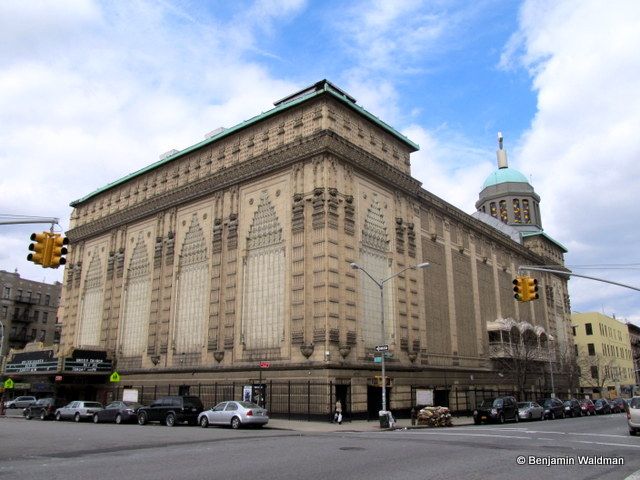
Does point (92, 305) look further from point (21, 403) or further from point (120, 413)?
point (120, 413)

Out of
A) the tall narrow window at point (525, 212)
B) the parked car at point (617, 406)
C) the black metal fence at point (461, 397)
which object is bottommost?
the parked car at point (617, 406)

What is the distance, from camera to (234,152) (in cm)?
4562

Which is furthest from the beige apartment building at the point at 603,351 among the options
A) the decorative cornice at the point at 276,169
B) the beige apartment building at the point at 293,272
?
the decorative cornice at the point at 276,169

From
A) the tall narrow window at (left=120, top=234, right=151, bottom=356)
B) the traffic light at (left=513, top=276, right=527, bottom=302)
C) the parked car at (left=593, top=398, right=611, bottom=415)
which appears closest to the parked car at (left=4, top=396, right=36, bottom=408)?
the tall narrow window at (left=120, top=234, right=151, bottom=356)

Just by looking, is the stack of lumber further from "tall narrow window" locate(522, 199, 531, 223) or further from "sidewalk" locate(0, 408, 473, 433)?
"tall narrow window" locate(522, 199, 531, 223)

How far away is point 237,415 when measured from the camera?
28.5 m

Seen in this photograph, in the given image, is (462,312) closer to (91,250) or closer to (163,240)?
(163,240)

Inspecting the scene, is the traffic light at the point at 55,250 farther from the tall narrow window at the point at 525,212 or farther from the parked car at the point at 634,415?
the tall narrow window at the point at 525,212

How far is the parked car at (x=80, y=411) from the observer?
3813cm

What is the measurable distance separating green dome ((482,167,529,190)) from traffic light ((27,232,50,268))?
77.2m

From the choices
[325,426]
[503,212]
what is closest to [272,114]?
[325,426]

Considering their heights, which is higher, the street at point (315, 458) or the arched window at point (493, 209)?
the arched window at point (493, 209)

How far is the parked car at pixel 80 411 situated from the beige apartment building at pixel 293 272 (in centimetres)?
669

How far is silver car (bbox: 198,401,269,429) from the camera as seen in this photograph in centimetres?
2838
